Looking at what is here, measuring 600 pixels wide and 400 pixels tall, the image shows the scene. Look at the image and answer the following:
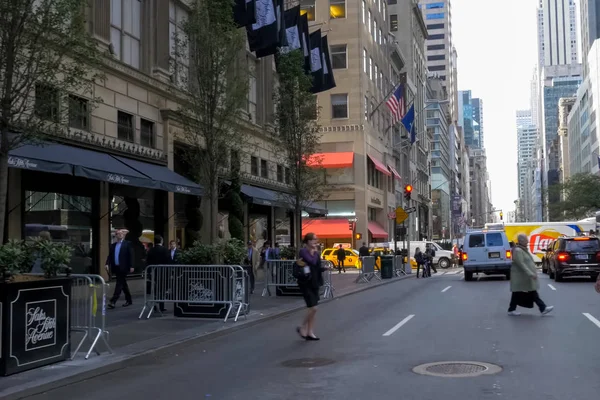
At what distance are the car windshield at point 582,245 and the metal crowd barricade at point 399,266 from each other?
10.4 meters

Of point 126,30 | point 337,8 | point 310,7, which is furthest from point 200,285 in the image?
point 337,8

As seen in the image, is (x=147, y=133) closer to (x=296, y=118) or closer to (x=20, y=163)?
(x=296, y=118)

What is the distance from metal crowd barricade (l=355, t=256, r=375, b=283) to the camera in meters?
28.0

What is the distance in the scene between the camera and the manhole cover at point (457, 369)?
7966mm

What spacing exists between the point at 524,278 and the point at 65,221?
11789mm

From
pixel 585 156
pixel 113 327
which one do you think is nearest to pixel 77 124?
pixel 113 327

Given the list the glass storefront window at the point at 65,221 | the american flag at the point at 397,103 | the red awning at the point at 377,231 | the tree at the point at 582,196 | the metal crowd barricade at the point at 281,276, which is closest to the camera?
Result: the glass storefront window at the point at 65,221

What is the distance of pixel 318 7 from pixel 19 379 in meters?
46.6

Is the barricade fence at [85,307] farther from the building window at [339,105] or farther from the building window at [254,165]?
the building window at [339,105]

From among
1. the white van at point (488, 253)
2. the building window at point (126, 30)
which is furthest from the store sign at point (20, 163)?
the white van at point (488, 253)

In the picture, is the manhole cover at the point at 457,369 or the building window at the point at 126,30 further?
the building window at the point at 126,30

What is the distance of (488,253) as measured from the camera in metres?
27.6

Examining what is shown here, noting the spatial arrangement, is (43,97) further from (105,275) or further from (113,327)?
(105,275)

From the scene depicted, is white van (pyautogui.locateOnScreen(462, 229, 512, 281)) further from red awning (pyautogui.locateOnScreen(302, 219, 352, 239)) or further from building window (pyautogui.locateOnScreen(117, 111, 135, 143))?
red awning (pyautogui.locateOnScreen(302, 219, 352, 239))
